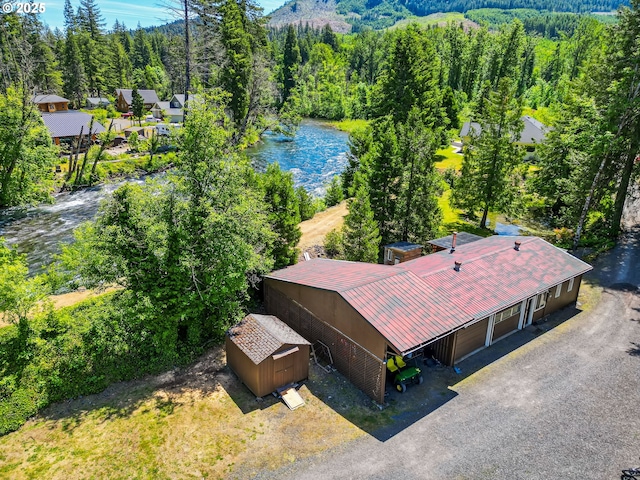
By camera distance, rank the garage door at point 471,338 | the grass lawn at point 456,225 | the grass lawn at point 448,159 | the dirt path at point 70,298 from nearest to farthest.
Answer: the garage door at point 471,338 → the dirt path at point 70,298 → the grass lawn at point 456,225 → the grass lawn at point 448,159

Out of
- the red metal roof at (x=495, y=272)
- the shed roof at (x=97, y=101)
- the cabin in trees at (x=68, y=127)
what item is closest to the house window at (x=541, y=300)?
the red metal roof at (x=495, y=272)

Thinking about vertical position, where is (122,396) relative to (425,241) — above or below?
below

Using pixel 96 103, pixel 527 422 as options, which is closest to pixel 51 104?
pixel 96 103

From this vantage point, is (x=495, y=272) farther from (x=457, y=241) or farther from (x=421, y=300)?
(x=457, y=241)

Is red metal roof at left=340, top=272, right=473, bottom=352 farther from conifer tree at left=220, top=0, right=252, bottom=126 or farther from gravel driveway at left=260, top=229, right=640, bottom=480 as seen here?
conifer tree at left=220, top=0, right=252, bottom=126

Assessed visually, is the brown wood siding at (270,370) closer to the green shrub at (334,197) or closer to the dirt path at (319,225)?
the dirt path at (319,225)

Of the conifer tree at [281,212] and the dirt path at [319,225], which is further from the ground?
the conifer tree at [281,212]

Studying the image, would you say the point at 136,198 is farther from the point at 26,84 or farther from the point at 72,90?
the point at 72,90

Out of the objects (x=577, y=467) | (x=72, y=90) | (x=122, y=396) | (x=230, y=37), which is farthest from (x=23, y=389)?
(x=72, y=90)
